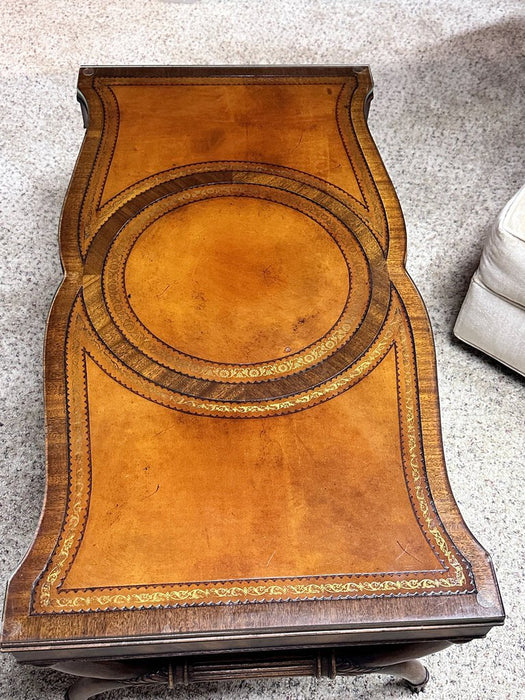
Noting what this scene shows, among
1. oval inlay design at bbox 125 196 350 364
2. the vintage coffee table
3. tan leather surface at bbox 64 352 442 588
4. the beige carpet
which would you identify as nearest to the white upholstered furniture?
the beige carpet

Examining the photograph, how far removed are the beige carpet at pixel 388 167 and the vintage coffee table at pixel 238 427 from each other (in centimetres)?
23

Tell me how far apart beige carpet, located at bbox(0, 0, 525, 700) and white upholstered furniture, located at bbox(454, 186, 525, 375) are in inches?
3.1

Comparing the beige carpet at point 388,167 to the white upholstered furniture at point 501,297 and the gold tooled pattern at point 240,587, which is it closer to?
the white upholstered furniture at point 501,297

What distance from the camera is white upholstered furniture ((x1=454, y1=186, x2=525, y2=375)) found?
60.3 inches

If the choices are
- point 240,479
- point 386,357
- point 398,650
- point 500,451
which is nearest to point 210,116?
point 386,357

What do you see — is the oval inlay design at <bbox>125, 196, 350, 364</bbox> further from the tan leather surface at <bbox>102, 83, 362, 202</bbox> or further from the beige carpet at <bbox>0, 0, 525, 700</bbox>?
the beige carpet at <bbox>0, 0, 525, 700</bbox>

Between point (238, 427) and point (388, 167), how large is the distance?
1.29m

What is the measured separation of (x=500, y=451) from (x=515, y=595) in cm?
31

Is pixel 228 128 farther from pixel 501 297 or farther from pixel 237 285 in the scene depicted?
pixel 501 297

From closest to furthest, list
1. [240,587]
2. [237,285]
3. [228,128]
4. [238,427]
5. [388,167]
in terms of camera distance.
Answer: [240,587] → [238,427] → [237,285] → [228,128] → [388,167]

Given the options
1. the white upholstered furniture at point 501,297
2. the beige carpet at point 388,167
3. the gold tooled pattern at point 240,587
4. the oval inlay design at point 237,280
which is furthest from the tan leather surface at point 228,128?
the gold tooled pattern at point 240,587

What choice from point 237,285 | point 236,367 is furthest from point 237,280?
point 236,367

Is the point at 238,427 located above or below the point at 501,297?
below

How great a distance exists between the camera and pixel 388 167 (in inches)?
84.7
